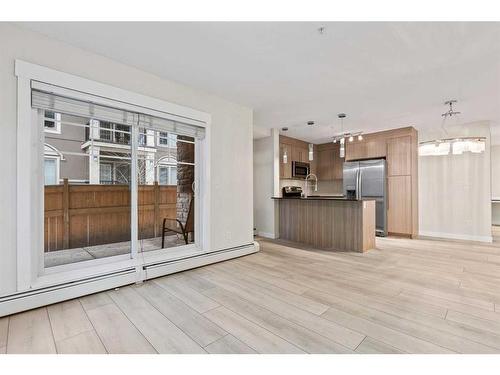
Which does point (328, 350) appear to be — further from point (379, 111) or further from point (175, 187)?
point (379, 111)

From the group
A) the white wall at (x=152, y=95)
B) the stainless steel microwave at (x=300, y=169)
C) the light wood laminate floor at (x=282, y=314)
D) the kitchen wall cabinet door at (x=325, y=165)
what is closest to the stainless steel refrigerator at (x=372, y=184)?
the kitchen wall cabinet door at (x=325, y=165)

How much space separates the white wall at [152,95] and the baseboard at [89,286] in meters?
0.12

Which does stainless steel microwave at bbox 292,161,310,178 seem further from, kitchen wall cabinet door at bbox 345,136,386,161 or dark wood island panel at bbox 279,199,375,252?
dark wood island panel at bbox 279,199,375,252

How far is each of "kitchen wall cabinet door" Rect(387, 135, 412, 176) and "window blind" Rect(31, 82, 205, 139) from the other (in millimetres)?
4803

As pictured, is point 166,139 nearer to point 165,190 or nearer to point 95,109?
point 165,190

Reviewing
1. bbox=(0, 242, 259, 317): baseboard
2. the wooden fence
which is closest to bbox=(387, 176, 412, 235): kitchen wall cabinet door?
bbox=(0, 242, 259, 317): baseboard

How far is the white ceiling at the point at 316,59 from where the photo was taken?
2.13 meters

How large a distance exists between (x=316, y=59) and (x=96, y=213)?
11.0 feet

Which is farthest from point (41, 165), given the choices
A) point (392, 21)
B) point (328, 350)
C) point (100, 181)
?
point (392, 21)

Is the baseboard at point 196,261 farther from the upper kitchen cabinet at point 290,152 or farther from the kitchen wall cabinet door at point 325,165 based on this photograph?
the kitchen wall cabinet door at point 325,165

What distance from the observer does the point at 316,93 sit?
3582 millimetres

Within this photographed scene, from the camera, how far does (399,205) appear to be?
18.3 ft

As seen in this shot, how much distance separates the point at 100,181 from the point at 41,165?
0.77m

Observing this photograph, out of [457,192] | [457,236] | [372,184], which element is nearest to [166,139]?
[372,184]
